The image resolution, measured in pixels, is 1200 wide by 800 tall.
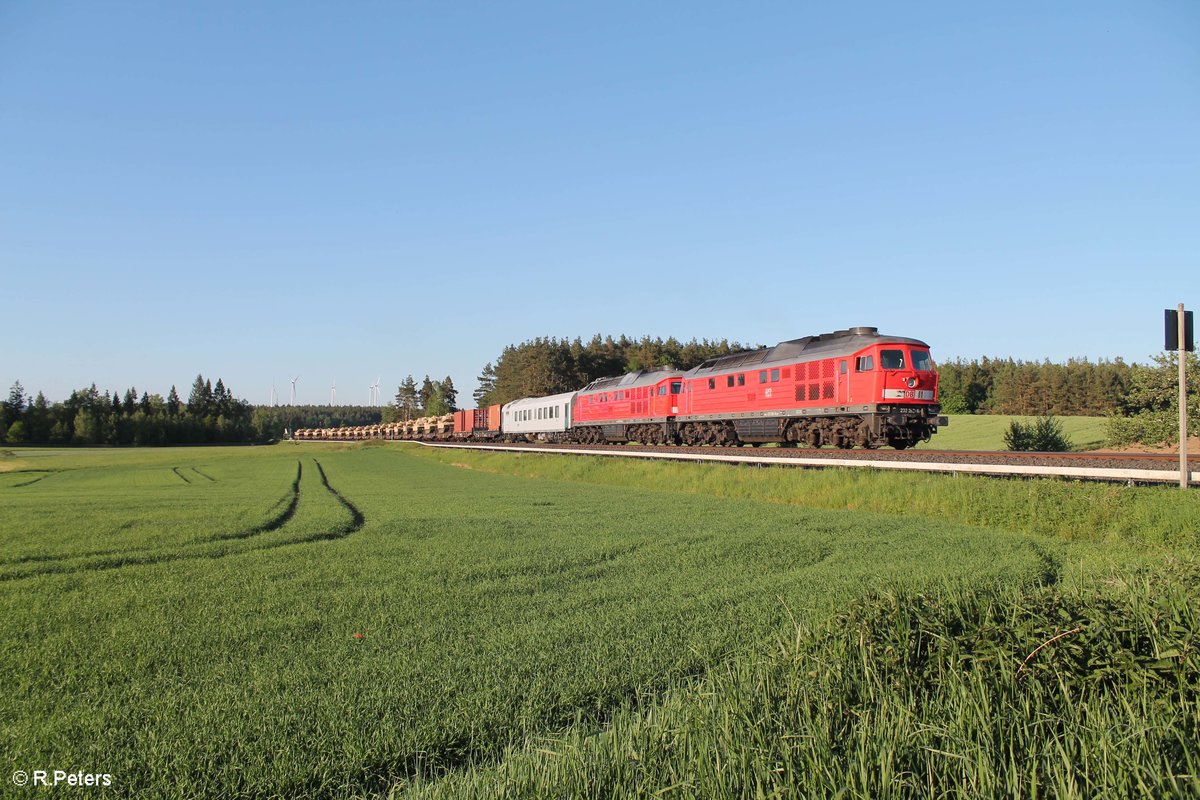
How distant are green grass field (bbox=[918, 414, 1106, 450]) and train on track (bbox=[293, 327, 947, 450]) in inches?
377

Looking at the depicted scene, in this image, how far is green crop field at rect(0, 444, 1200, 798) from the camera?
3.80 m

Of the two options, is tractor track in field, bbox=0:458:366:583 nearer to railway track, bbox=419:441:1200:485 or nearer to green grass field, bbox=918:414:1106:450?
railway track, bbox=419:441:1200:485

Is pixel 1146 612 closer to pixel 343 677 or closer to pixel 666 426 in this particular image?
pixel 343 677

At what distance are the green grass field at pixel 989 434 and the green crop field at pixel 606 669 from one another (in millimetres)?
28997

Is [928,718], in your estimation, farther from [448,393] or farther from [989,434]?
[448,393]

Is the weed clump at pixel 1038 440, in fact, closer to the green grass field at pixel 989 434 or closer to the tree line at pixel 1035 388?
the green grass field at pixel 989 434

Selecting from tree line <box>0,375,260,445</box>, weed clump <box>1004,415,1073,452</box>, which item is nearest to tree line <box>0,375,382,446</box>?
tree line <box>0,375,260,445</box>

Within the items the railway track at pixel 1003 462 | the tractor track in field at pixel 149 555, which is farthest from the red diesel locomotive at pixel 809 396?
the tractor track in field at pixel 149 555

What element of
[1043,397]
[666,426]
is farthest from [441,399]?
[666,426]

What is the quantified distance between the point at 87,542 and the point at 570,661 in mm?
10304

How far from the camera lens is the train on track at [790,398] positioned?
2400 cm

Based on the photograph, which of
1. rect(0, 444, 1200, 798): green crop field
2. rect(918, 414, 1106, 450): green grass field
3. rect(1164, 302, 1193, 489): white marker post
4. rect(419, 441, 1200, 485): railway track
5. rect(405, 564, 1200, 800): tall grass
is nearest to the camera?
rect(405, 564, 1200, 800): tall grass

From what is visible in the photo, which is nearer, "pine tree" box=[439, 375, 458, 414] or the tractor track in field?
the tractor track in field

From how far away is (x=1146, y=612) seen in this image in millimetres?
4980
